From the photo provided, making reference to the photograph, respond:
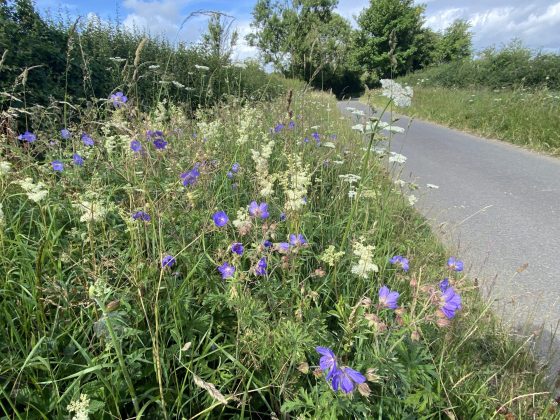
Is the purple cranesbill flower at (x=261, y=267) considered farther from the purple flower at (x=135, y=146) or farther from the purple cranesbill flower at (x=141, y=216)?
the purple flower at (x=135, y=146)

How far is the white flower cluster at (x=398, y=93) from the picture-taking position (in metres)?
1.82

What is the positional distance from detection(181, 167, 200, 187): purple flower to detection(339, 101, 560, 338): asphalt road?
1.64m

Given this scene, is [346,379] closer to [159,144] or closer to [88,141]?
[159,144]

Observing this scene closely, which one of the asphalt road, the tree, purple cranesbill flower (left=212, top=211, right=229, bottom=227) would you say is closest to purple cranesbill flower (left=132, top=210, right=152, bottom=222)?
purple cranesbill flower (left=212, top=211, right=229, bottom=227)

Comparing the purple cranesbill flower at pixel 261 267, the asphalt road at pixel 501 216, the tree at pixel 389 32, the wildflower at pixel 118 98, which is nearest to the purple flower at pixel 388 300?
the purple cranesbill flower at pixel 261 267

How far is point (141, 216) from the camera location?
5.11 feet

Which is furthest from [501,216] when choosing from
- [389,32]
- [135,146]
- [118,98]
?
[389,32]

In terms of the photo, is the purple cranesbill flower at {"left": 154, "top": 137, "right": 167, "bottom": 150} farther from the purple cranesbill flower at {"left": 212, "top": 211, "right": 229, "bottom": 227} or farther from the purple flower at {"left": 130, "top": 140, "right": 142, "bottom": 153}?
the purple cranesbill flower at {"left": 212, "top": 211, "right": 229, "bottom": 227}

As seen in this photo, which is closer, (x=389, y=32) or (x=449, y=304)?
(x=449, y=304)

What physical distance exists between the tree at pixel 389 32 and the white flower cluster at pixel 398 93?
37.7 m

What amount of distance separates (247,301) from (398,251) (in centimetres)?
136

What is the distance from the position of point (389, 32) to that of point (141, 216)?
4126cm

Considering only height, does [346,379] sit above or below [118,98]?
below

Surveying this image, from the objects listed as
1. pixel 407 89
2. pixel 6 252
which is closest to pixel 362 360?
pixel 407 89
